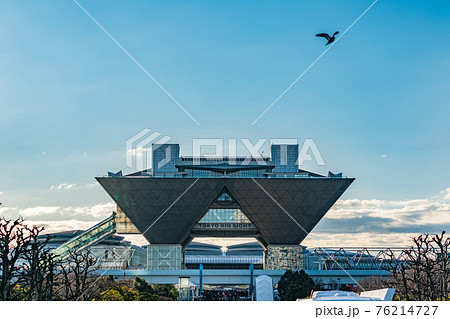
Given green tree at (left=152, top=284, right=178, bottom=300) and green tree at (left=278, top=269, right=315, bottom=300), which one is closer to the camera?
green tree at (left=278, top=269, right=315, bottom=300)

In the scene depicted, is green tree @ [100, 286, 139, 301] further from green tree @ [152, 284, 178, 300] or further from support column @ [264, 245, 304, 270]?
support column @ [264, 245, 304, 270]

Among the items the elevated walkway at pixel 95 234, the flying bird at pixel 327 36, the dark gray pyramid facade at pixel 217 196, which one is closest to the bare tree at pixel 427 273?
the flying bird at pixel 327 36

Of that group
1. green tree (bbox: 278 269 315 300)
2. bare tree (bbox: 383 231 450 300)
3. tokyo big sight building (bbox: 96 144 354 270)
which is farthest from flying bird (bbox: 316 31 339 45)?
tokyo big sight building (bbox: 96 144 354 270)

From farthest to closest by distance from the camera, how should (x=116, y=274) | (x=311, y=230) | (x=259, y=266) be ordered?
1. (x=259, y=266)
2. (x=311, y=230)
3. (x=116, y=274)

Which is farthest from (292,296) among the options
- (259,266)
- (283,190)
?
(259,266)

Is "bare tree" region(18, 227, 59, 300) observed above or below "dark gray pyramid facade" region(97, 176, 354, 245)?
below

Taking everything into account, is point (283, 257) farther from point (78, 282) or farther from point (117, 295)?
point (78, 282)
